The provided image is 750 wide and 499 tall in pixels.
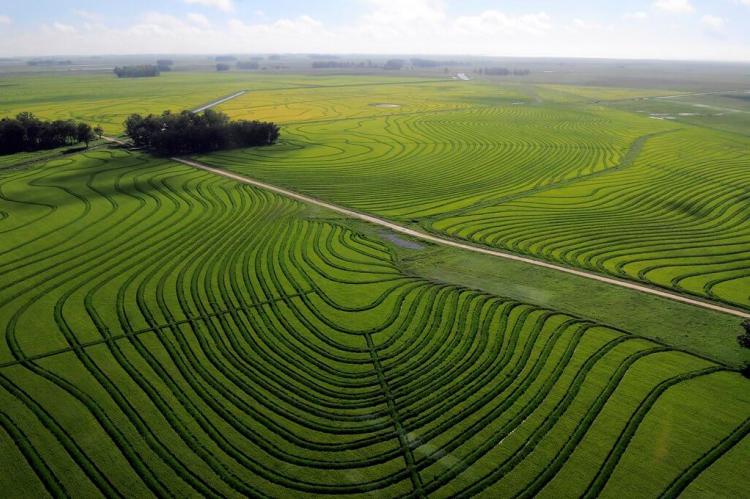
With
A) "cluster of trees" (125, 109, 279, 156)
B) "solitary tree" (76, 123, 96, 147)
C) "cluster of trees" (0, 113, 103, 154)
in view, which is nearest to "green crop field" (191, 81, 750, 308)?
"cluster of trees" (125, 109, 279, 156)

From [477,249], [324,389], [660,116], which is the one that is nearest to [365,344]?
[324,389]

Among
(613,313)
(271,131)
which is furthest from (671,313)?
(271,131)

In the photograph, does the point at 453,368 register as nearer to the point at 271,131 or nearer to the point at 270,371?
the point at 270,371

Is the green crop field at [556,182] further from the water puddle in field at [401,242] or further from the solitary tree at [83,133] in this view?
the solitary tree at [83,133]

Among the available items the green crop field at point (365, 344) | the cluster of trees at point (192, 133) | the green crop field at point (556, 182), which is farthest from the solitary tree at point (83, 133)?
the green crop field at point (556, 182)

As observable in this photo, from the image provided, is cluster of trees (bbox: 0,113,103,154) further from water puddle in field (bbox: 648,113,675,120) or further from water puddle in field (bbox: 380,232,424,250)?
water puddle in field (bbox: 648,113,675,120)

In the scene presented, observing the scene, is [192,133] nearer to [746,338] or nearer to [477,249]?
[477,249]
